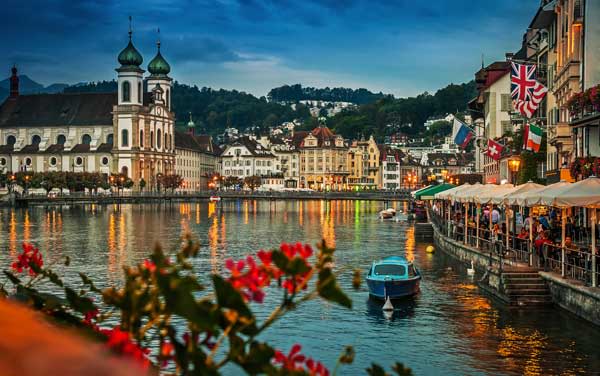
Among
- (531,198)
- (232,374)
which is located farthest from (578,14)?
(232,374)

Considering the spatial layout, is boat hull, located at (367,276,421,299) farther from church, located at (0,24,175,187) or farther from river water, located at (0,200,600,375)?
church, located at (0,24,175,187)

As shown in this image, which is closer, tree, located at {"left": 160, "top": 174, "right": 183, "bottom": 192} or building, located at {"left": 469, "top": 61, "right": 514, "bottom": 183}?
building, located at {"left": 469, "top": 61, "right": 514, "bottom": 183}

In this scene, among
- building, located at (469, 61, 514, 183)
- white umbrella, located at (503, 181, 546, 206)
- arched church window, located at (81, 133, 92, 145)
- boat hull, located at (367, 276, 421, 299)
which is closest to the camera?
white umbrella, located at (503, 181, 546, 206)

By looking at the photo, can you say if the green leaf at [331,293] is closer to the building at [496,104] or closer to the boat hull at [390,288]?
the boat hull at [390,288]

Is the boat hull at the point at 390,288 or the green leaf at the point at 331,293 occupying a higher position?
the green leaf at the point at 331,293

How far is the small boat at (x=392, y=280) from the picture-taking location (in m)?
32.7

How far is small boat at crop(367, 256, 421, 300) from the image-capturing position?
107ft

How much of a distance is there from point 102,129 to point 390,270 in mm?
154471

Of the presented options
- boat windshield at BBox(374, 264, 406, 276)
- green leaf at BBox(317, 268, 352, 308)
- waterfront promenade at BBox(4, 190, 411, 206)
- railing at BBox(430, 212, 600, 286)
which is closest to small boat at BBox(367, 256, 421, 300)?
boat windshield at BBox(374, 264, 406, 276)

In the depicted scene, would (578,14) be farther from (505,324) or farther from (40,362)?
(40,362)

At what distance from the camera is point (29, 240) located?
6525 centimetres

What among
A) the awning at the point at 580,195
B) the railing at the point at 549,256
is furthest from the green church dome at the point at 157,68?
the awning at the point at 580,195

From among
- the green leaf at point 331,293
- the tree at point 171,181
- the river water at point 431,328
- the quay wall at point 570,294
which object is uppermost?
the tree at point 171,181

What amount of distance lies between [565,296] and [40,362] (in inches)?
1025
